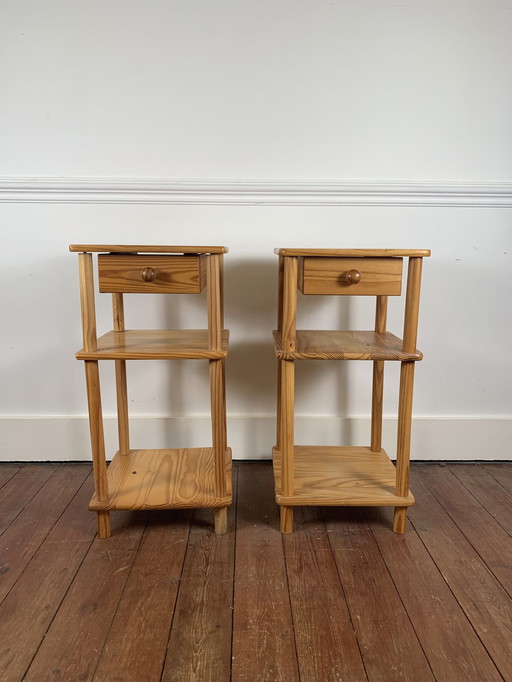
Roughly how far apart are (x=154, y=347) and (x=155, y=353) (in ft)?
0.24

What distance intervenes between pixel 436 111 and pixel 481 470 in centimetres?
130

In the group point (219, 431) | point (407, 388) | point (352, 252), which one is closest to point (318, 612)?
point (219, 431)

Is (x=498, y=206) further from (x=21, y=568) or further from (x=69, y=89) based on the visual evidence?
(x=21, y=568)

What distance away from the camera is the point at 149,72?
1562mm

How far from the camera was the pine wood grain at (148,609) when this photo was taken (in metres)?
0.90

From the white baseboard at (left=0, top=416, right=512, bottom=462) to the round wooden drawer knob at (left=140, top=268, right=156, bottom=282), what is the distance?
73 centimetres

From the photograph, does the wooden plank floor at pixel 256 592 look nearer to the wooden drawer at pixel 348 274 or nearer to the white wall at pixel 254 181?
the white wall at pixel 254 181

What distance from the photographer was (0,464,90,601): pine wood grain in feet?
3.90

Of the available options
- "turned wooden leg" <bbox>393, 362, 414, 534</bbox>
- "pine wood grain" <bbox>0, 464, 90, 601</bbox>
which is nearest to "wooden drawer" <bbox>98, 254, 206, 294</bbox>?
"turned wooden leg" <bbox>393, 362, 414, 534</bbox>

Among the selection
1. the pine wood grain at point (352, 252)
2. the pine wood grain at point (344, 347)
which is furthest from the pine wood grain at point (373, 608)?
the pine wood grain at point (352, 252)

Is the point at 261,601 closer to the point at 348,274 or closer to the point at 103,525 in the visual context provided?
the point at 103,525

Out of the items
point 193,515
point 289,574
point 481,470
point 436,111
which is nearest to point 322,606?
point 289,574

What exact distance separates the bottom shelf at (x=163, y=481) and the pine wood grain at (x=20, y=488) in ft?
1.00

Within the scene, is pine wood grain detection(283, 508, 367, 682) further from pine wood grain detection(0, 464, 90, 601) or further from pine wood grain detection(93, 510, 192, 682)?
pine wood grain detection(0, 464, 90, 601)
